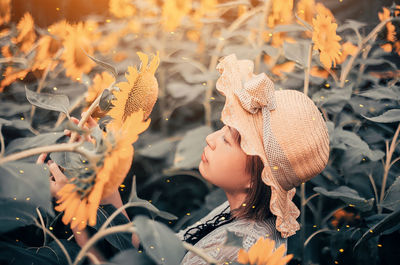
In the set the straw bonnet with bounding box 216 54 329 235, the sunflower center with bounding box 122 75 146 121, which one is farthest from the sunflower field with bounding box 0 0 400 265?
the straw bonnet with bounding box 216 54 329 235

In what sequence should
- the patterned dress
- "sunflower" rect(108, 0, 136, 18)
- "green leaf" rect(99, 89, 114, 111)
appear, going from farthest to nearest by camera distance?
"sunflower" rect(108, 0, 136, 18) → the patterned dress → "green leaf" rect(99, 89, 114, 111)

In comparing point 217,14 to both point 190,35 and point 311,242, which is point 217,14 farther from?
point 311,242

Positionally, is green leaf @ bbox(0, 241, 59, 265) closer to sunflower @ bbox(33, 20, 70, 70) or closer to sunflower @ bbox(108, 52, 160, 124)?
sunflower @ bbox(108, 52, 160, 124)

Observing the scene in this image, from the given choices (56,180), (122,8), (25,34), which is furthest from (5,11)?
(56,180)

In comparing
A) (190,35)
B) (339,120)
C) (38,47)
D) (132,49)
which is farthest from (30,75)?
(339,120)

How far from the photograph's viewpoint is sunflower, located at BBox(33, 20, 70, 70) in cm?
73

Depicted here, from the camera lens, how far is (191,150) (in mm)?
778

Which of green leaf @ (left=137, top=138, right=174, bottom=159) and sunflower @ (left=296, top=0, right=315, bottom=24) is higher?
sunflower @ (left=296, top=0, right=315, bottom=24)

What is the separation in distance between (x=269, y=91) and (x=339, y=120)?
14.6 inches

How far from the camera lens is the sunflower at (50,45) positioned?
730 millimetres

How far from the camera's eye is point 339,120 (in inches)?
35.9

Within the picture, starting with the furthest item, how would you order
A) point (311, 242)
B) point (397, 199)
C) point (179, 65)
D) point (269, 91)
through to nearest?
point (179, 65)
point (311, 242)
point (397, 199)
point (269, 91)

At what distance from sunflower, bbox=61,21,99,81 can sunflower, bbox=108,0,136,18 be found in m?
0.14

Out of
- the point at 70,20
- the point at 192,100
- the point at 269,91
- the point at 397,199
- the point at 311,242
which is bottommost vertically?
the point at 311,242
